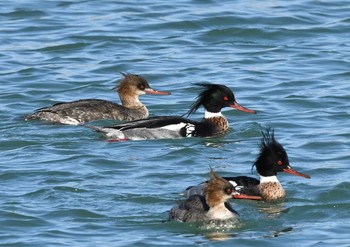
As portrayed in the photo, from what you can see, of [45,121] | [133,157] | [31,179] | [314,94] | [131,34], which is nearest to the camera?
[31,179]

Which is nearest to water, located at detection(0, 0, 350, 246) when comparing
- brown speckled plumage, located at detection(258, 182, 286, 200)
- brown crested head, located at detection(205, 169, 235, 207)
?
brown speckled plumage, located at detection(258, 182, 286, 200)

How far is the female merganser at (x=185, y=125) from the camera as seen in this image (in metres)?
→ 17.3

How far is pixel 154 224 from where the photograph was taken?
13.3m

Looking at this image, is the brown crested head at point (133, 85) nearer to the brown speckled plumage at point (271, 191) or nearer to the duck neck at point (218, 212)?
the brown speckled plumage at point (271, 191)

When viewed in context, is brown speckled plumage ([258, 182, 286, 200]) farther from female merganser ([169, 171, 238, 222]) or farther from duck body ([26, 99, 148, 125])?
duck body ([26, 99, 148, 125])

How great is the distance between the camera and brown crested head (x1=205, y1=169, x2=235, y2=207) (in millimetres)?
13070

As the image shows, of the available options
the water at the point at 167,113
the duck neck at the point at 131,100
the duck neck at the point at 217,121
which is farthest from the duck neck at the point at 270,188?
the duck neck at the point at 131,100

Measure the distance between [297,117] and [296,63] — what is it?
3460 millimetres

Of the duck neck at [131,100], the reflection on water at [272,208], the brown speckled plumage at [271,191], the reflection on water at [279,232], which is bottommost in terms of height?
the duck neck at [131,100]

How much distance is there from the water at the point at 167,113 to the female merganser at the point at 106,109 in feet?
0.77

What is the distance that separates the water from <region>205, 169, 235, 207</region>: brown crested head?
1.13 ft

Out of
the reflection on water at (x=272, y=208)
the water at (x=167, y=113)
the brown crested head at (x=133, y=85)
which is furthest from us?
the brown crested head at (x=133, y=85)

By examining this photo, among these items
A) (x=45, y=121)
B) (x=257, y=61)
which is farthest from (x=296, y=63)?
(x=45, y=121)

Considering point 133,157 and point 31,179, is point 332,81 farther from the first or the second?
point 31,179
